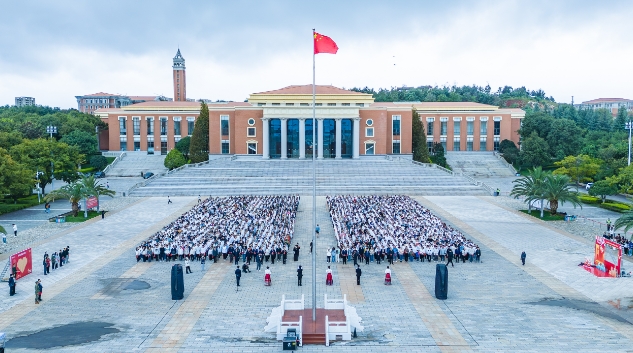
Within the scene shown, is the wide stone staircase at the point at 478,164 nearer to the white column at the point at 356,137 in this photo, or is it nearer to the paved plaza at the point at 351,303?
the white column at the point at 356,137

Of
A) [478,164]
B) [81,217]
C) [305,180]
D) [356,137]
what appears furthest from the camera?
[478,164]

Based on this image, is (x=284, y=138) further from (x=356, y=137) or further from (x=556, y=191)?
(x=556, y=191)

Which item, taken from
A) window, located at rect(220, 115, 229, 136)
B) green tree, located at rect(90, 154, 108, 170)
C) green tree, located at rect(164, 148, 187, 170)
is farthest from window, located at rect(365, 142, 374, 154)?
green tree, located at rect(90, 154, 108, 170)

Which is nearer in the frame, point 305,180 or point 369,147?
point 305,180

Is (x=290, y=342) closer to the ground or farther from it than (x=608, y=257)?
closer to the ground

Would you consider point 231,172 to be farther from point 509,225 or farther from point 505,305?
point 505,305

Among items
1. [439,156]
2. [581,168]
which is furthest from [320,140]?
[581,168]
